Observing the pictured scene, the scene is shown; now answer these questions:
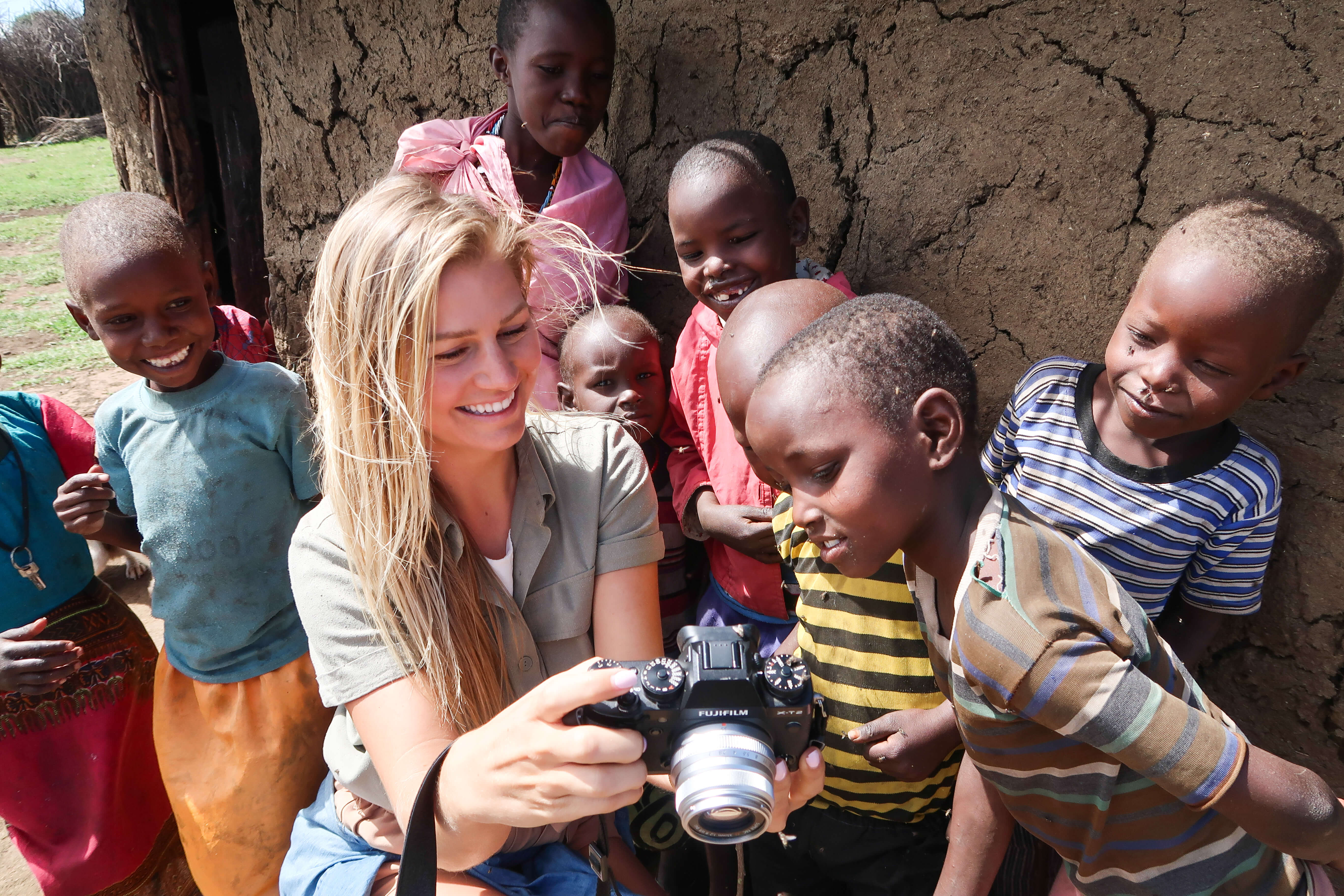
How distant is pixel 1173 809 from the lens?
1.08m

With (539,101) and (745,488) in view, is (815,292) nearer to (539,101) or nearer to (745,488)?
(745,488)

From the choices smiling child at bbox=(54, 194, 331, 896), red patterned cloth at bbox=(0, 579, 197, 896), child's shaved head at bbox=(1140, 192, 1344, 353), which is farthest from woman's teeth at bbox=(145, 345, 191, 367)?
child's shaved head at bbox=(1140, 192, 1344, 353)

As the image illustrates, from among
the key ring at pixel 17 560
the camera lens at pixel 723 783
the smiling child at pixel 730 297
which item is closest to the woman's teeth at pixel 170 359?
the key ring at pixel 17 560

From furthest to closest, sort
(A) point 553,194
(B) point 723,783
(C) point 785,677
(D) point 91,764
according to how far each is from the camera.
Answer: (A) point 553,194, (D) point 91,764, (C) point 785,677, (B) point 723,783

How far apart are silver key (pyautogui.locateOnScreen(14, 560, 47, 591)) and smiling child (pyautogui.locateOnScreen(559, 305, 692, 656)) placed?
1300mm

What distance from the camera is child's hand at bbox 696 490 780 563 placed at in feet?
5.56

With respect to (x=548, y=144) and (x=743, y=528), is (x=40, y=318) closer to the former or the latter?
(x=548, y=144)

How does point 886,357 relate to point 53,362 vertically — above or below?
above

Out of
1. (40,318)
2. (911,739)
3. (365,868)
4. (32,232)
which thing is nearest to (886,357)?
→ (911,739)

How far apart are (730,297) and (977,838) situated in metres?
1.12

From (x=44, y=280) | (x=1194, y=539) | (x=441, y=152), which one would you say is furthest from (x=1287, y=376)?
(x=44, y=280)

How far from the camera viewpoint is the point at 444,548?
1411 millimetres

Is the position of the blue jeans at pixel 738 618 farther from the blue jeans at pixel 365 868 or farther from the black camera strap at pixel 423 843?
the black camera strap at pixel 423 843

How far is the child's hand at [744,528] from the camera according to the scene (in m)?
1.69
